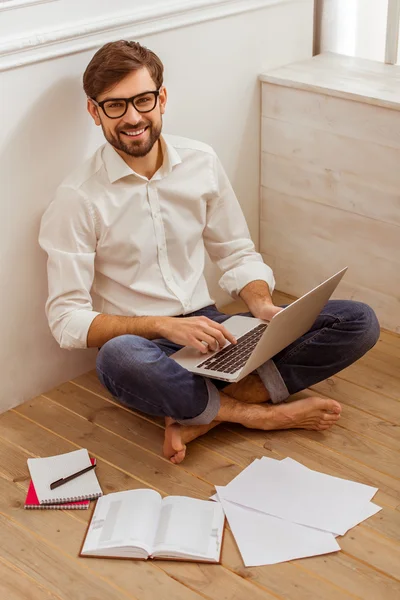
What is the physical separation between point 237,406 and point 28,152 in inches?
31.4

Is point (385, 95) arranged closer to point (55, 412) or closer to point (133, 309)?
point (133, 309)

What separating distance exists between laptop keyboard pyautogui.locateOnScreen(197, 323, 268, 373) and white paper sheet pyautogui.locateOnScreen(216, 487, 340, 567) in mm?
329

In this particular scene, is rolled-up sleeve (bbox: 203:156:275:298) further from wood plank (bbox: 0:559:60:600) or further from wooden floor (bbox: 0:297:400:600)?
wood plank (bbox: 0:559:60:600)

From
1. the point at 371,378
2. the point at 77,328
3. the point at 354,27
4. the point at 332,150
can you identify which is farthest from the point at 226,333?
the point at 354,27

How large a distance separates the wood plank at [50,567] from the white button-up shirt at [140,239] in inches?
18.9

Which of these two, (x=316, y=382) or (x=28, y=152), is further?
(x=316, y=382)

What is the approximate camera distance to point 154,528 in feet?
6.39

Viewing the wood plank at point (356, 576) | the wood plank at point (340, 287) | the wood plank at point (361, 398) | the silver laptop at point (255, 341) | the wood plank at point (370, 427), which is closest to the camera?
the wood plank at point (356, 576)

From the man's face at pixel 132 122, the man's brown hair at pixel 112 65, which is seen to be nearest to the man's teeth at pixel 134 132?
the man's face at pixel 132 122

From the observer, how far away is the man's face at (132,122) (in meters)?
2.14

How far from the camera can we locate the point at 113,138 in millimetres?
2193

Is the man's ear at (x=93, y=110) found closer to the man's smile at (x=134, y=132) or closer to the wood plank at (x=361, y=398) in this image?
the man's smile at (x=134, y=132)

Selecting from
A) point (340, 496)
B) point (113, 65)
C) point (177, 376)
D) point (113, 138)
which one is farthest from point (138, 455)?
point (113, 65)

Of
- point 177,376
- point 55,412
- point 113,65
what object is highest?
point 113,65
